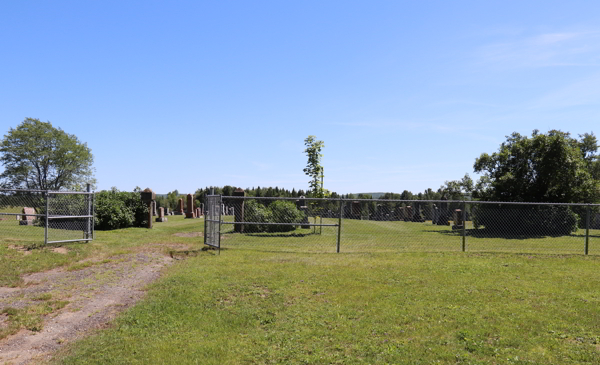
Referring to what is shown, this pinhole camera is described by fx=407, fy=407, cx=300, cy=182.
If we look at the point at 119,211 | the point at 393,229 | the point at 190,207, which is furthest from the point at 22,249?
the point at 190,207

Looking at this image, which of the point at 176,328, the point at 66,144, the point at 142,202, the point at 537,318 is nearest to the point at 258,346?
the point at 176,328

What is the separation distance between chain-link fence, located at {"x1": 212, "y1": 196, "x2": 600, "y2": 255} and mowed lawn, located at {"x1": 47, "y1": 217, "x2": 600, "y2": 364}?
109 inches

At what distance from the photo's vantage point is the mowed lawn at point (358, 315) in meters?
4.62

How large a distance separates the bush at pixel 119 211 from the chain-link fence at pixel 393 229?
4.63m

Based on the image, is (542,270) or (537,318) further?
(542,270)

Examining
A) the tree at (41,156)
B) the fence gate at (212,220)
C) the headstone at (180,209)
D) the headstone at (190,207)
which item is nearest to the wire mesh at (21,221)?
the fence gate at (212,220)

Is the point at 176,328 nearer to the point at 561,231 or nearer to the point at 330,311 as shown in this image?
the point at 330,311

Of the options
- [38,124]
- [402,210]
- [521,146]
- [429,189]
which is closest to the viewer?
[402,210]

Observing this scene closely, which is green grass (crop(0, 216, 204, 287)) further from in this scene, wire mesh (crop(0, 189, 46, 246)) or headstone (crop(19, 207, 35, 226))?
headstone (crop(19, 207, 35, 226))

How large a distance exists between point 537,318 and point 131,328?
18.7 ft

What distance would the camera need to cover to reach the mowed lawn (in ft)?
15.2

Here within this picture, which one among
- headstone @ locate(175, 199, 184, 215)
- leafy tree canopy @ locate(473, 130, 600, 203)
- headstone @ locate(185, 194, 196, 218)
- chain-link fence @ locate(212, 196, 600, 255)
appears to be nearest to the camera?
chain-link fence @ locate(212, 196, 600, 255)

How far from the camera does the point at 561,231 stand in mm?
20141

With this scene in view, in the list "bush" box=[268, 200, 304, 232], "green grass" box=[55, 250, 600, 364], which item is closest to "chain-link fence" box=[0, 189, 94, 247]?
"green grass" box=[55, 250, 600, 364]
